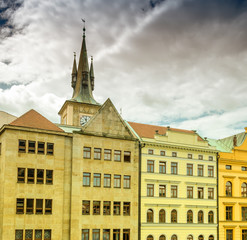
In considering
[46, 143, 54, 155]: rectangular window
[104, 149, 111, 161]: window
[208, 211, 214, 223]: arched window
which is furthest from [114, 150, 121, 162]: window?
[208, 211, 214, 223]: arched window

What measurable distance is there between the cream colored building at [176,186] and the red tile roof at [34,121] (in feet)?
43.0

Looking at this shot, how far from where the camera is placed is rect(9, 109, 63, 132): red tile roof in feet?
147

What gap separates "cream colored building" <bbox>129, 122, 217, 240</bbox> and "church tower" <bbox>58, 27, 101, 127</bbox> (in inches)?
751

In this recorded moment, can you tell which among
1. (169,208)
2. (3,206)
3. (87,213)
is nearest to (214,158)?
(169,208)

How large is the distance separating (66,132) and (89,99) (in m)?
29.0

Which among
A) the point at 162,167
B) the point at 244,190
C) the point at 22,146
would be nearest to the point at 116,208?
the point at 162,167

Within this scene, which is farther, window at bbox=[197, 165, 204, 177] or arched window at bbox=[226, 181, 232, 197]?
arched window at bbox=[226, 181, 232, 197]

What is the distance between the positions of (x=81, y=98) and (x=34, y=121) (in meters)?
29.6

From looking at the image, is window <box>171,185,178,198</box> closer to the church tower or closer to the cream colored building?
the cream colored building

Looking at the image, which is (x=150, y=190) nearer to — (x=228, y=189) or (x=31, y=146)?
(x=228, y=189)

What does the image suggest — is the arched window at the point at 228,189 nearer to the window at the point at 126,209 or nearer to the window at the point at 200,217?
the window at the point at 200,217

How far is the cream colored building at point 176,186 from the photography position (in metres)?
51.1

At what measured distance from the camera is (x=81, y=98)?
7500cm

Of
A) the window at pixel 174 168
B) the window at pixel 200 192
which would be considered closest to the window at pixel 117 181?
the window at pixel 174 168
